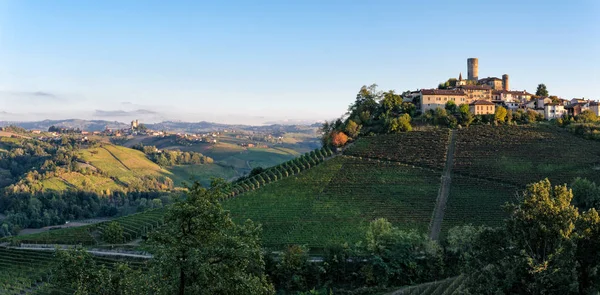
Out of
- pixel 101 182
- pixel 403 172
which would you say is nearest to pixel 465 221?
pixel 403 172

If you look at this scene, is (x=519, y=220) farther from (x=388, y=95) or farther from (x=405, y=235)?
(x=388, y=95)

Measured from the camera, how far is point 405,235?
142 ft

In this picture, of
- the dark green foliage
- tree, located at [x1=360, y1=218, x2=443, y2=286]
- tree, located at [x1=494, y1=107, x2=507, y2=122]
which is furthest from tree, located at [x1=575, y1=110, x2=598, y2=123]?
tree, located at [x1=360, y1=218, x2=443, y2=286]

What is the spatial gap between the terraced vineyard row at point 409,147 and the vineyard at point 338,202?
210 cm

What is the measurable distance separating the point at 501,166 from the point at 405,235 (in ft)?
87.9

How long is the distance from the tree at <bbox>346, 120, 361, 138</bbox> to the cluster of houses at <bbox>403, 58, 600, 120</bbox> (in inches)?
631

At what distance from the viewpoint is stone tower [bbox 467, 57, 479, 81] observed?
369 feet

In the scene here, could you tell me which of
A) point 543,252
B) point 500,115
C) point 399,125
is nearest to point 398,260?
point 543,252

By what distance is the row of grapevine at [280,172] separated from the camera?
6488 centimetres

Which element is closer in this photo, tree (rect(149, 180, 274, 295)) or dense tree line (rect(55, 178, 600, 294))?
tree (rect(149, 180, 274, 295))

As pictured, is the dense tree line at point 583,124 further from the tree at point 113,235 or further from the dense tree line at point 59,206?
the dense tree line at point 59,206

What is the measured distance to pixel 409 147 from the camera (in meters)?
70.5

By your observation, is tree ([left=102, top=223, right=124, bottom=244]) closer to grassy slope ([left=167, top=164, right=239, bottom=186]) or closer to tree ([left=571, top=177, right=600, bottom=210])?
tree ([left=571, top=177, right=600, bottom=210])

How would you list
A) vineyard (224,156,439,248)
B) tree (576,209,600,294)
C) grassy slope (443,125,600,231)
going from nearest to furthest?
1. tree (576,209,600,294)
2. vineyard (224,156,439,248)
3. grassy slope (443,125,600,231)
